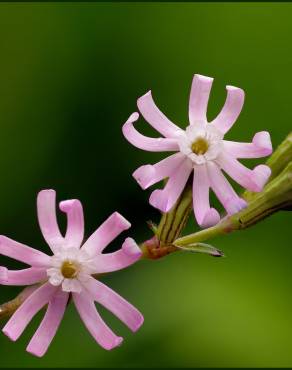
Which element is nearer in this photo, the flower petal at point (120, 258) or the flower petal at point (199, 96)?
the flower petal at point (120, 258)

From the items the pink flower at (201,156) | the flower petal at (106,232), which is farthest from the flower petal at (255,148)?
the flower petal at (106,232)

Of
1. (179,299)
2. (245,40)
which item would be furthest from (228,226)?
(245,40)

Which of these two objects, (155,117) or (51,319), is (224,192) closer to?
(155,117)

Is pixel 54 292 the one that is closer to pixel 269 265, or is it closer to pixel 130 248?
pixel 130 248

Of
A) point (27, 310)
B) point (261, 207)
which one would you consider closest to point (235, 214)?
point (261, 207)

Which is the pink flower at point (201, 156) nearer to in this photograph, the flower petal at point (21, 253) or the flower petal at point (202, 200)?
the flower petal at point (202, 200)

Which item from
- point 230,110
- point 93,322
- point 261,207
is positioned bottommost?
point 93,322

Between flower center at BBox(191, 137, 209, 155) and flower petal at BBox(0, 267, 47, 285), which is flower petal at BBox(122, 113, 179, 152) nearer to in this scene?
flower center at BBox(191, 137, 209, 155)
